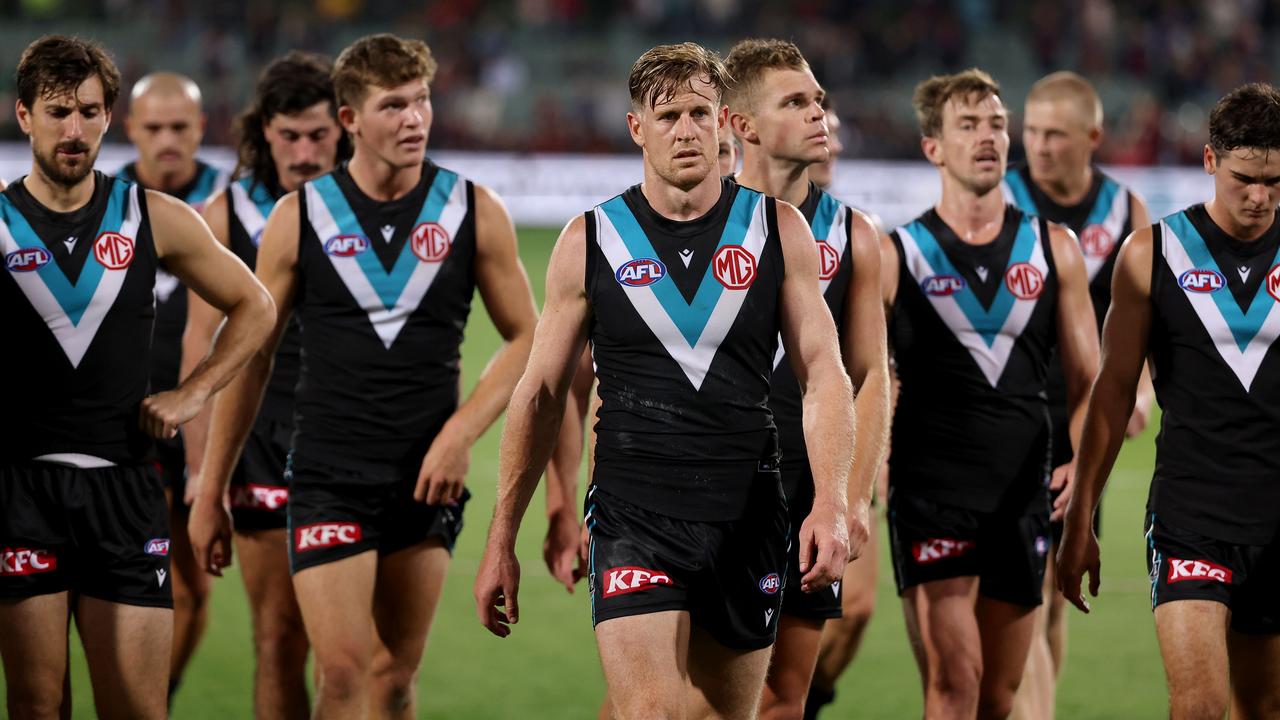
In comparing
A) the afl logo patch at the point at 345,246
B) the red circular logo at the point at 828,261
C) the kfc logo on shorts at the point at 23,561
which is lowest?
the kfc logo on shorts at the point at 23,561

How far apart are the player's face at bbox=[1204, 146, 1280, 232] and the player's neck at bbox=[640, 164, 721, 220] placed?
1682 millimetres

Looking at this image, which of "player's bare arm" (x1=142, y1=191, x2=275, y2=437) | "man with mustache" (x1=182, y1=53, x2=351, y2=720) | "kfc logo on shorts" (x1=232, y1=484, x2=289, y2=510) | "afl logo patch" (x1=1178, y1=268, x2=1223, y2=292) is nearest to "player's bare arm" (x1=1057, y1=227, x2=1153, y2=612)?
"afl logo patch" (x1=1178, y1=268, x2=1223, y2=292)

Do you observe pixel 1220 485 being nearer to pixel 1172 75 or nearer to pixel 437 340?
pixel 437 340

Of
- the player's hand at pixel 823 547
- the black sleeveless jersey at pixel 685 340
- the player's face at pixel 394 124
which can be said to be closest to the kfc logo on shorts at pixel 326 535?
the player's face at pixel 394 124

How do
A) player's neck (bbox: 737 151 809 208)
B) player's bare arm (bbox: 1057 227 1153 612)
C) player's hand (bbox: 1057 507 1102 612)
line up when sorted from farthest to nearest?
player's neck (bbox: 737 151 809 208)
player's hand (bbox: 1057 507 1102 612)
player's bare arm (bbox: 1057 227 1153 612)

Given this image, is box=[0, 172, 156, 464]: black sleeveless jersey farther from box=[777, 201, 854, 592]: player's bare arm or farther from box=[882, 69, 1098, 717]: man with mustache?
box=[882, 69, 1098, 717]: man with mustache

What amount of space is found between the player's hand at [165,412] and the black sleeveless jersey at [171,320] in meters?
2.06

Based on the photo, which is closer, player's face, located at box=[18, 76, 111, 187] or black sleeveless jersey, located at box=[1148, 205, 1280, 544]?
player's face, located at box=[18, 76, 111, 187]

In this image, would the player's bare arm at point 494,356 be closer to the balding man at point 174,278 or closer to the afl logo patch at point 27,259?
the afl logo patch at point 27,259

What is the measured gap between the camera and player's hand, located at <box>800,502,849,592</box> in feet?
14.7

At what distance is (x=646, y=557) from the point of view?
4.83 m

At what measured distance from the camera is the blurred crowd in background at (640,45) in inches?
1048

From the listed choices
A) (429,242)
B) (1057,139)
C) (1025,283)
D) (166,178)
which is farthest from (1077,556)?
(166,178)

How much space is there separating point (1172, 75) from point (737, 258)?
78.9ft
